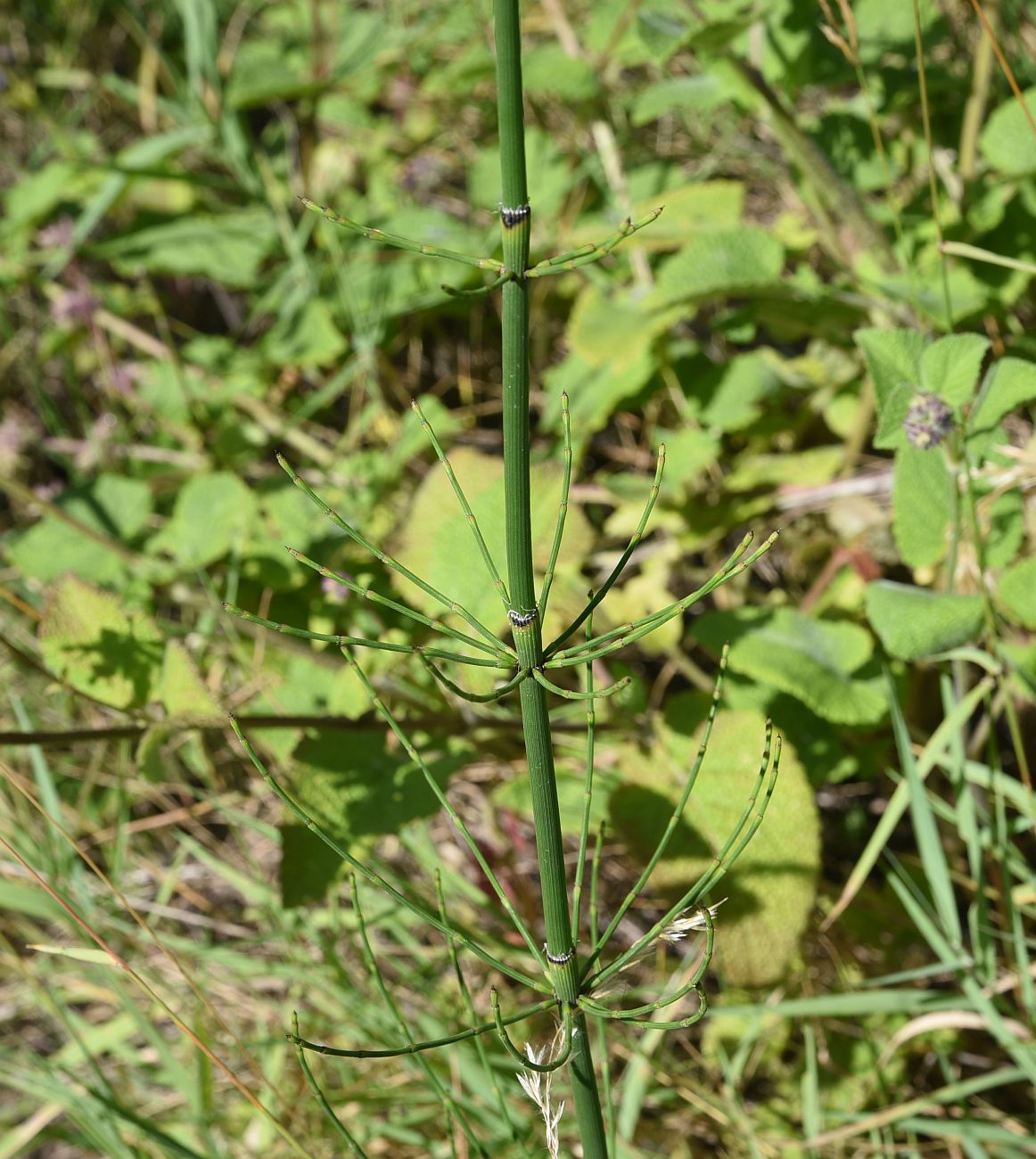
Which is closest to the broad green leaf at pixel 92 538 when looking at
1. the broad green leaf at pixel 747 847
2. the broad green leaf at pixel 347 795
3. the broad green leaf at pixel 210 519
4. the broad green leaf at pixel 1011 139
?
the broad green leaf at pixel 210 519

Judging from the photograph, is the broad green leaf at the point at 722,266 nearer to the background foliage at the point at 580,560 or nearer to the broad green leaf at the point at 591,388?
the background foliage at the point at 580,560

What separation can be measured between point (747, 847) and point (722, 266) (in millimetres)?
977

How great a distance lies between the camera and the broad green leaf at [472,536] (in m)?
1.78

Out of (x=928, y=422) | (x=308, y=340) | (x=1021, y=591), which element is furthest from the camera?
(x=308, y=340)

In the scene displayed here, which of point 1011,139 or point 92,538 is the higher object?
point 1011,139

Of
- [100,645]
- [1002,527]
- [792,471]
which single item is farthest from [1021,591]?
[100,645]

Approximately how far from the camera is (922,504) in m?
1.63

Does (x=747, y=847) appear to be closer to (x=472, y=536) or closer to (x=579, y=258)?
(x=472, y=536)

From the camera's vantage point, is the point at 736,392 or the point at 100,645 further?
the point at 736,392

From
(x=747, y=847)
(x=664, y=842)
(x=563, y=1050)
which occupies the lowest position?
(x=747, y=847)

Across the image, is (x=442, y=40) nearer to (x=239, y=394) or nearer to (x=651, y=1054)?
(x=239, y=394)

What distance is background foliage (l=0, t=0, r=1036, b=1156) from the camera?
1.68m

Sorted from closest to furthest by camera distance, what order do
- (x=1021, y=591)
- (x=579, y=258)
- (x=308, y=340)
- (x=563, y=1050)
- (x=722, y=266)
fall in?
(x=579, y=258) < (x=563, y=1050) < (x=1021, y=591) < (x=722, y=266) < (x=308, y=340)

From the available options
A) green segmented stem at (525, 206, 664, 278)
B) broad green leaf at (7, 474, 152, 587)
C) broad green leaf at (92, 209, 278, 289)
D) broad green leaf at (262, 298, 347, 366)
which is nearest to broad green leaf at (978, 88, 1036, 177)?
green segmented stem at (525, 206, 664, 278)
